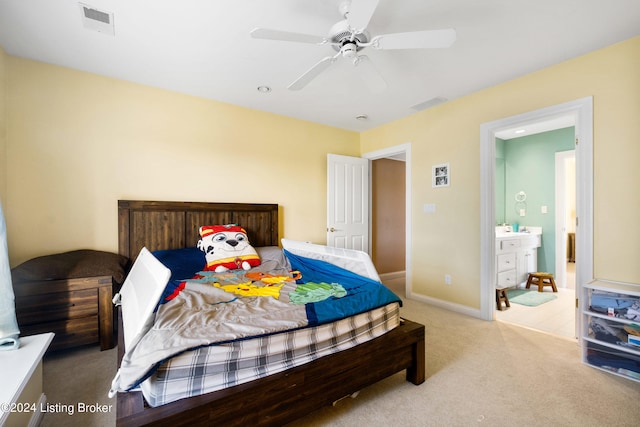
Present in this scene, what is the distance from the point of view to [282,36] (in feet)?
4.98

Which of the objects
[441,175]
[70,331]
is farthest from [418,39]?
[70,331]

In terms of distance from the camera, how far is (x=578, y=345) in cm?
228

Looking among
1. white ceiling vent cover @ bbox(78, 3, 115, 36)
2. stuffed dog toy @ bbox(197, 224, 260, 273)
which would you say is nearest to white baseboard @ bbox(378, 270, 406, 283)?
stuffed dog toy @ bbox(197, 224, 260, 273)

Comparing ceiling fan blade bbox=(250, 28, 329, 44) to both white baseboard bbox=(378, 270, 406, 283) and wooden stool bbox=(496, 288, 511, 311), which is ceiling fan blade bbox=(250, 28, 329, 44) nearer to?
wooden stool bbox=(496, 288, 511, 311)

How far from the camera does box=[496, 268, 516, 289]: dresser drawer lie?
380cm

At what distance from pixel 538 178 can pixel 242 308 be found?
5061 millimetres

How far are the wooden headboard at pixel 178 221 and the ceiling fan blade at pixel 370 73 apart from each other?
204cm

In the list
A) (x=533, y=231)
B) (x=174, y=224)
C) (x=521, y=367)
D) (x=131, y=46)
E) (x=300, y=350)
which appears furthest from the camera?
(x=533, y=231)

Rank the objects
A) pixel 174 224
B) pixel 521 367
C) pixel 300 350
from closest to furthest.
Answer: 1. pixel 300 350
2. pixel 521 367
3. pixel 174 224

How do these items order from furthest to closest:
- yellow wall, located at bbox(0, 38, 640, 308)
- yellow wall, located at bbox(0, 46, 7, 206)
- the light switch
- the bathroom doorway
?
the bathroom doorway, the light switch, yellow wall, located at bbox(0, 46, 7, 206), yellow wall, located at bbox(0, 38, 640, 308)

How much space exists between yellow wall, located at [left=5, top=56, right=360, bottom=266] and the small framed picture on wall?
1.95m

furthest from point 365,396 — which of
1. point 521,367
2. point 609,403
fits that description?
point 609,403

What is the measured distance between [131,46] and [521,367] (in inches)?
154

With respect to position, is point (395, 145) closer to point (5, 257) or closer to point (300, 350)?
point (300, 350)
